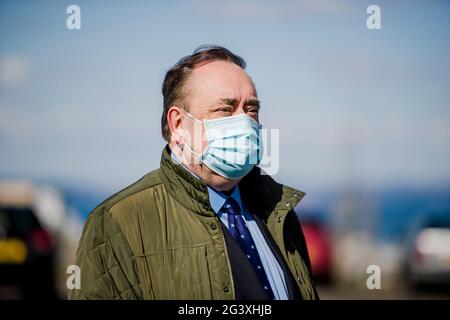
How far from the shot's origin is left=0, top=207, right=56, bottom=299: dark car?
11008 millimetres

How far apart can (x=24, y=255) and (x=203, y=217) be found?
319 inches

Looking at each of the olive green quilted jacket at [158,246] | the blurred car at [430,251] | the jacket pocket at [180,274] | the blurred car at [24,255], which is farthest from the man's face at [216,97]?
the blurred car at [430,251]

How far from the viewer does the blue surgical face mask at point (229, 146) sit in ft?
12.1

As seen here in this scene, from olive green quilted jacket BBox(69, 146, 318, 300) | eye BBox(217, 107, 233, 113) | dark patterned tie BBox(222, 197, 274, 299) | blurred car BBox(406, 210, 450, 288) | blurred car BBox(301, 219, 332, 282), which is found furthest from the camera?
blurred car BBox(301, 219, 332, 282)

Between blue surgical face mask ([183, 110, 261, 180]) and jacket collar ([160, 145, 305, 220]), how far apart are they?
0.36 ft

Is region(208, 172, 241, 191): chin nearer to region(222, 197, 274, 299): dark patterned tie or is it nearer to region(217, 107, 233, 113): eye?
region(222, 197, 274, 299): dark patterned tie

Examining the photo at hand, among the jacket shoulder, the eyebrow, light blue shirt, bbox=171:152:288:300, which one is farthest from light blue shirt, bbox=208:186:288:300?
the eyebrow

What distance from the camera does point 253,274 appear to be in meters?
3.53

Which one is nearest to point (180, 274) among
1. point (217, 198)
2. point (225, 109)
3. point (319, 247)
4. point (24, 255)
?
point (217, 198)

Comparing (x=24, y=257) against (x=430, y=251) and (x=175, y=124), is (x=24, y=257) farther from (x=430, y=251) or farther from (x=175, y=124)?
(x=175, y=124)

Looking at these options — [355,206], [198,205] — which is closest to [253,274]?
[198,205]

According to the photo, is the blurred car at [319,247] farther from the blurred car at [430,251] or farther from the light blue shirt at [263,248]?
the light blue shirt at [263,248]

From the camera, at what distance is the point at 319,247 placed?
47.9 feet
